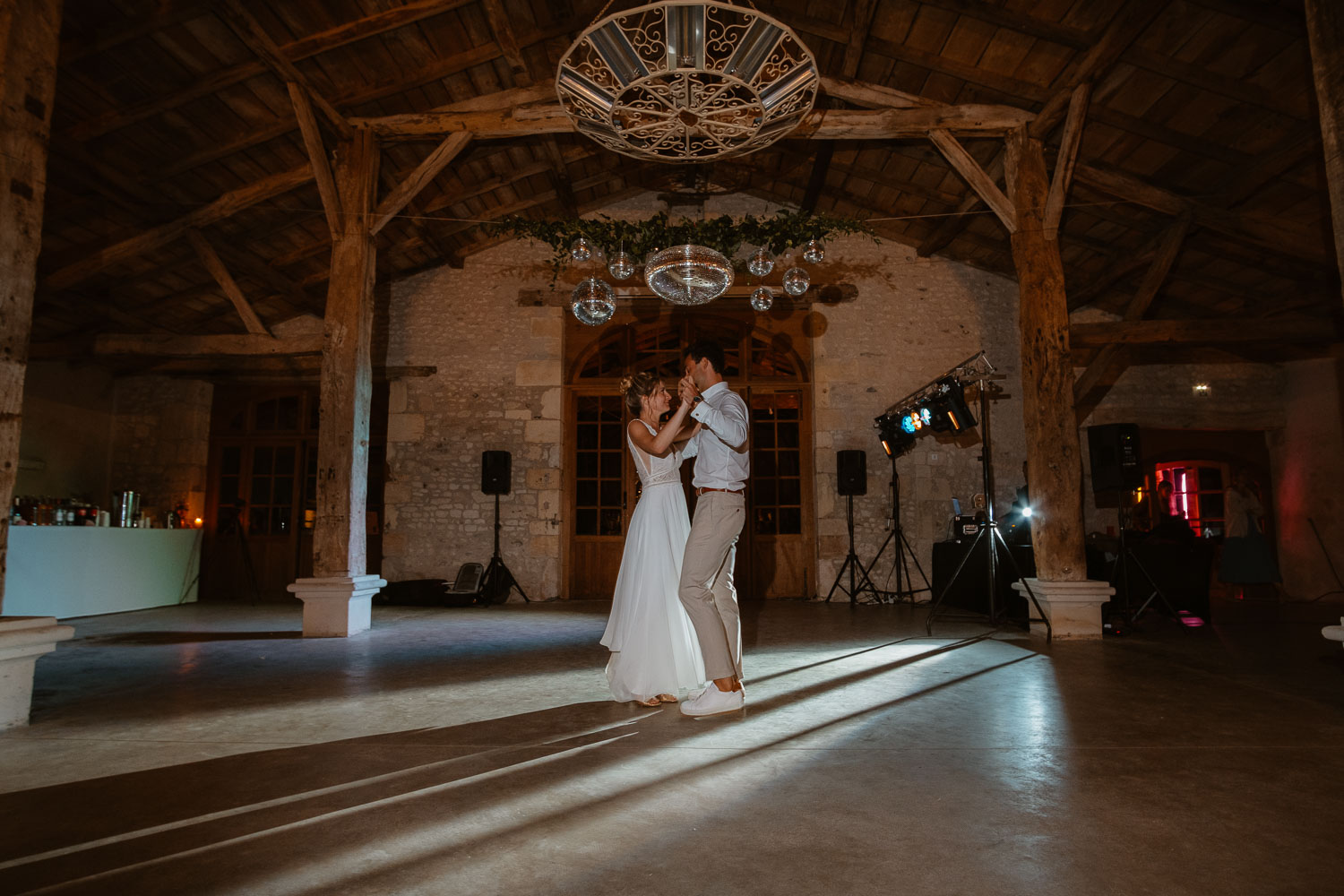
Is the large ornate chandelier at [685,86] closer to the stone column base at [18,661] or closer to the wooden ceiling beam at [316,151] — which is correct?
the stone column base at [18,661]

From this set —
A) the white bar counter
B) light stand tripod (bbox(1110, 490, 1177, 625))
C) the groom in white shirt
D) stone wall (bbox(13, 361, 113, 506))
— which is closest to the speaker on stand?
light stand tripod (bbox(1110, 490, 1177, 625))

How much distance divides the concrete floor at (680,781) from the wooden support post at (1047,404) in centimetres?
131

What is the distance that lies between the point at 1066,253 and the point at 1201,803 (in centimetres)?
720

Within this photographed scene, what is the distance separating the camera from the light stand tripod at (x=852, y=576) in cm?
795

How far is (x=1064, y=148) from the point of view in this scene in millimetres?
5691

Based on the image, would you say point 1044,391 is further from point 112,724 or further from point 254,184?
point 254,184

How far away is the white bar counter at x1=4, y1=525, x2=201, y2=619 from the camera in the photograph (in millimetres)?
6203

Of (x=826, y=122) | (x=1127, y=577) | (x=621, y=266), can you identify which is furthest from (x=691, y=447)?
(x=1127, y=577)

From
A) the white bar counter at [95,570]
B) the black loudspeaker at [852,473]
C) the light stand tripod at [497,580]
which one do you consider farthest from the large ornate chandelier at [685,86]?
the white bar counter at [95,570]

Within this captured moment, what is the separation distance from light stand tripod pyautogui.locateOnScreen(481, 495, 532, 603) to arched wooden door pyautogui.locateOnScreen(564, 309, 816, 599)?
66 centimetres

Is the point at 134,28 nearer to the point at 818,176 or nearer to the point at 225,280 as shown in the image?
the point at 225,280

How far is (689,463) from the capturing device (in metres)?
8.65

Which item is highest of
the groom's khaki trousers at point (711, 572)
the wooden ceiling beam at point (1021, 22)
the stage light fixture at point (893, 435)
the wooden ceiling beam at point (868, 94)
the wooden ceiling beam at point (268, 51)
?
the wooden ceiling beam at point (868, 94)

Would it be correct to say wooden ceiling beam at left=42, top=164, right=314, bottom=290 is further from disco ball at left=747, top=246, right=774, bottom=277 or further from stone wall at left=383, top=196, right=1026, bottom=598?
disco ball at left=747, top=246, right=774, bottom=277
